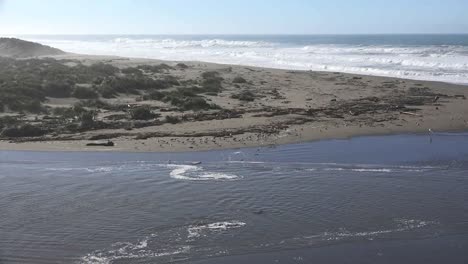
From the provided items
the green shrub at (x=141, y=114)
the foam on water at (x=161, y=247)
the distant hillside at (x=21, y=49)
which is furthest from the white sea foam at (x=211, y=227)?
the distant hillside at (x=21, y=49)

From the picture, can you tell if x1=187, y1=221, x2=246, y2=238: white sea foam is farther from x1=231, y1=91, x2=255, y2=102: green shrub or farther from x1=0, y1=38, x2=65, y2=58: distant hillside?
x1=0, y1=38, x2=65, y2=58: distant hillside

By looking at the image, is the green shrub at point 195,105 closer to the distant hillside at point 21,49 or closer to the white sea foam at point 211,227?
the white sea foam at point 211,227

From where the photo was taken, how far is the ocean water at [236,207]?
790 cm

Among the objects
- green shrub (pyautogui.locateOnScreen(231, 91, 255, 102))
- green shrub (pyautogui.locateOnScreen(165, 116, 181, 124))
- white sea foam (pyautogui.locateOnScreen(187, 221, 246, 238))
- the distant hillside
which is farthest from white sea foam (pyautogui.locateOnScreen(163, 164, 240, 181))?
the distant hillside

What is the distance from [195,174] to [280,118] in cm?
761

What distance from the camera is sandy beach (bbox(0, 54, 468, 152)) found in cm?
1566

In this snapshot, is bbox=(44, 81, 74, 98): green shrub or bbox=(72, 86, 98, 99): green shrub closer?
bbox=(44, 81, 74, 98): green shrub

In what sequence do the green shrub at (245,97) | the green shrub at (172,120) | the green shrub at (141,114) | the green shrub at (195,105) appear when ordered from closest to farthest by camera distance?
the green shrub at (172,120) → the green shrub at (141,114) → the green shrub at (195,105) → the green shrub at (245,97)

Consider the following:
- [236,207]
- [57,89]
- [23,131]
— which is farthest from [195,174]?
[57,89]

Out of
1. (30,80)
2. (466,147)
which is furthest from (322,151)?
(30,80)

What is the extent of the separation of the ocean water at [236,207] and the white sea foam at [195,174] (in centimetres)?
2

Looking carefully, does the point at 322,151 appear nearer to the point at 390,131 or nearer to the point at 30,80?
the point at 390,131

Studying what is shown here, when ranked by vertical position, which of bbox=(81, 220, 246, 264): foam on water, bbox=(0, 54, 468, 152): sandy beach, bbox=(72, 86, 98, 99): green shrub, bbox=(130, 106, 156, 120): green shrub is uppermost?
bbox=(72, 86, 98, 99): green shrub

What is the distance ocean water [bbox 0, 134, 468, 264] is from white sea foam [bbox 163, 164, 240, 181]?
0.9 inches
